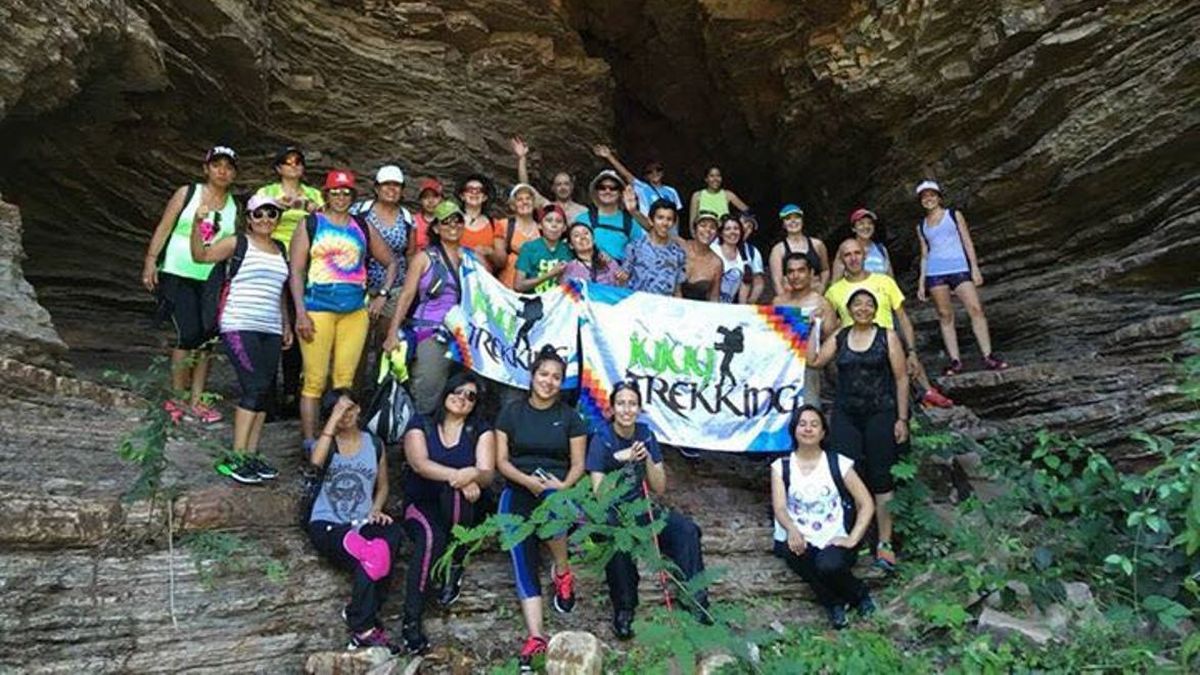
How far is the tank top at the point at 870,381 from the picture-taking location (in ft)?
22.0

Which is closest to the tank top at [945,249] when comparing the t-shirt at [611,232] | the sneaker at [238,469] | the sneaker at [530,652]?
the t-shirt at [611,232]

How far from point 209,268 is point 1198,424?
6.91 metres

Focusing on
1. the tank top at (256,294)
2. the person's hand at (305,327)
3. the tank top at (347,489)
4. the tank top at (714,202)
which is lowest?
the tank top at (347,489)

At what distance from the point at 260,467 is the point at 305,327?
1034 millimetres

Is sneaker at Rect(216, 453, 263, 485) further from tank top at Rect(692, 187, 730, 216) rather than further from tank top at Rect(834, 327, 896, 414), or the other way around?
tank top at Rect(692, 187, 730, 216)

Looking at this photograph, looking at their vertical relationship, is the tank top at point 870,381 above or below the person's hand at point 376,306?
below

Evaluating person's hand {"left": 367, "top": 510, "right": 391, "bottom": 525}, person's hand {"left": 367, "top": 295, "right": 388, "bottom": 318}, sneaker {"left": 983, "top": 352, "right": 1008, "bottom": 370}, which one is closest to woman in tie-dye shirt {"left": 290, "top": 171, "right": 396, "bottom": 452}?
person's hand {"left": 367, "top": 295, "right": 388, "bottom": 318}

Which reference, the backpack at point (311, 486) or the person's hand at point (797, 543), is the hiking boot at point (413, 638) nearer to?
the backpack at point (311, 486)

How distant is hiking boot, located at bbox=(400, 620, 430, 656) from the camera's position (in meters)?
5.22

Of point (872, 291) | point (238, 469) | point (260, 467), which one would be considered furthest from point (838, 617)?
point (238, 469)

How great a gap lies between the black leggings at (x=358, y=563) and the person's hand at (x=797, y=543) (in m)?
2.68

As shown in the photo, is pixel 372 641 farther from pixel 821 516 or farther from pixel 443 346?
pixel 821 516

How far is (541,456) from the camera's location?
588 centimetres

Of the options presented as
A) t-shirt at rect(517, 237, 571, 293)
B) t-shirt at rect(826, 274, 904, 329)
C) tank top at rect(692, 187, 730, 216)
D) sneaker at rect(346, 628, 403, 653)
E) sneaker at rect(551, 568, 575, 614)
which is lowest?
sneaker at rect(346, 628, 403, 653)
